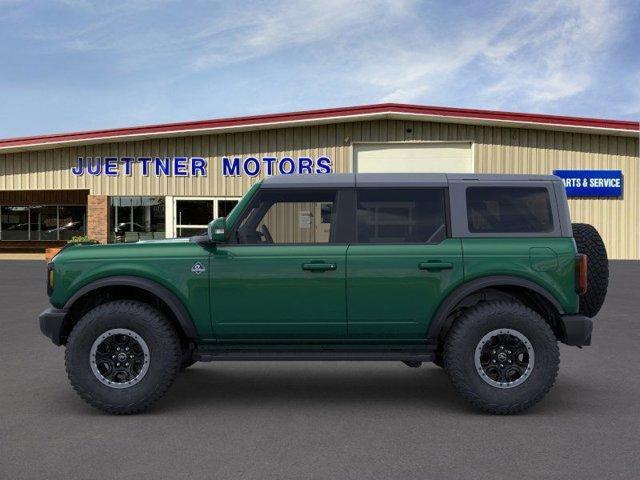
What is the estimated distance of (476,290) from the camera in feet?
18.7

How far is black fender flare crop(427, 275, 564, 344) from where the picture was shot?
5645 millimetres

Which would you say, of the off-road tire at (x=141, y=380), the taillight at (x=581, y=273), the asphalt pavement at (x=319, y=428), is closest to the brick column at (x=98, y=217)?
the asphalt pavement at (x=319, y=428)

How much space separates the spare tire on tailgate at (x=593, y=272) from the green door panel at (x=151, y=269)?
3.18m

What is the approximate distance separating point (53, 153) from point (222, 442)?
2733 centimetres

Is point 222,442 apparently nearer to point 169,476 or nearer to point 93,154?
point 169,476

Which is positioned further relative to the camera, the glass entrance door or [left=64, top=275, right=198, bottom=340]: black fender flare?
the glass entrance door

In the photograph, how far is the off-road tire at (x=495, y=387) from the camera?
219 inches

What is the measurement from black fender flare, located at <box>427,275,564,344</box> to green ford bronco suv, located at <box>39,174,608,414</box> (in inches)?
0.4

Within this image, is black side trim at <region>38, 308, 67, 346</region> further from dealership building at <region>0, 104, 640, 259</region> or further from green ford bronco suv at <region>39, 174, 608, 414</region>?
dealership building at <region>0, 104, 640, 259</region>

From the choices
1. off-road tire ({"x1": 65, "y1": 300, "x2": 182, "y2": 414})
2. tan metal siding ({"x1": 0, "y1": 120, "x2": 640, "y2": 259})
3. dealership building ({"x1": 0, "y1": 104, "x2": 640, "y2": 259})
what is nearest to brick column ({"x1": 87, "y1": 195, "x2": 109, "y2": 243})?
dealership building ({"x1": 0, "y1": 104, "x2": 640, "y2": 259})

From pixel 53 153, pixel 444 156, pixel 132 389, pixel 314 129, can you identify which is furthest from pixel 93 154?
pixel 132 389

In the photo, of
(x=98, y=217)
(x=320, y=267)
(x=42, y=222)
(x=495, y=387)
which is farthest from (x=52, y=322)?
(x=42, y=222)

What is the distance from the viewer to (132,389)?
560 centimetres

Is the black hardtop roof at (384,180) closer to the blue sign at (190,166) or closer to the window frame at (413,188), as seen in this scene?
the window frame at (413,188)
